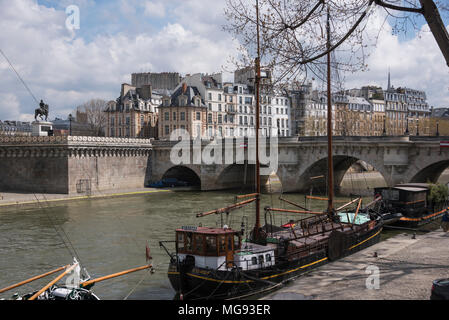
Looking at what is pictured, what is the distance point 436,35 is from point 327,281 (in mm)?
8436

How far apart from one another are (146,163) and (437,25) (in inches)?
1941

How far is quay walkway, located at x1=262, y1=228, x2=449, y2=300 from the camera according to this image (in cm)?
1295

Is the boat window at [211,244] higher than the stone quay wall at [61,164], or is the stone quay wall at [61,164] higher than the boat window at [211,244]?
the stone quay wall at [61,164]

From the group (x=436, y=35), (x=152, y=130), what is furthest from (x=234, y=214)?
(x=152, y=130)

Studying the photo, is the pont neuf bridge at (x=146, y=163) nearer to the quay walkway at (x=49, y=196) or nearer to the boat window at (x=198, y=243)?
the quay walkway at (x=49, y=196)

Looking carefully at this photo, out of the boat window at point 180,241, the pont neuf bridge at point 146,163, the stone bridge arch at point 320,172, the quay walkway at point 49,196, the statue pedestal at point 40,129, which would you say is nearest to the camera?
the boat window at point 180,241

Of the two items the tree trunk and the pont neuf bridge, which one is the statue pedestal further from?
the tree trunk

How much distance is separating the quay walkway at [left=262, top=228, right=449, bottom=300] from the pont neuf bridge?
2127 cm

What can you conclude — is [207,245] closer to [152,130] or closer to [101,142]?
[101,142]

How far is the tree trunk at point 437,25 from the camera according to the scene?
10.0 m

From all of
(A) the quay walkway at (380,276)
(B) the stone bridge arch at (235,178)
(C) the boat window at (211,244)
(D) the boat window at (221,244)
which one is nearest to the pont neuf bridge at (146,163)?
(B) the stone bridge arch at (235,178)

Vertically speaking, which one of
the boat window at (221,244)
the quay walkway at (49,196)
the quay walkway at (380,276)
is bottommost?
the quay walkway at (380,276)

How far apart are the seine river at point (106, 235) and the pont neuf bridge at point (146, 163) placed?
5.08m
